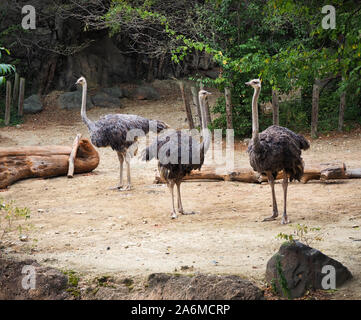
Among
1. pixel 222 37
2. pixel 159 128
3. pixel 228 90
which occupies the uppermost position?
pixel 222 37

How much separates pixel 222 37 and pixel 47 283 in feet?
35.9

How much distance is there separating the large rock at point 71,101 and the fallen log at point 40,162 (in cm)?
900

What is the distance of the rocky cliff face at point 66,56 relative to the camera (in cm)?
2055

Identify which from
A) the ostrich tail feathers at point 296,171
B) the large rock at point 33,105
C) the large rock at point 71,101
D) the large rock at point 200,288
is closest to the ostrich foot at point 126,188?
the ostrich tail feathers at point 296,171

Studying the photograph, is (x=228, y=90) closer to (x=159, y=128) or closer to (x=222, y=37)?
(x=222, y=37)

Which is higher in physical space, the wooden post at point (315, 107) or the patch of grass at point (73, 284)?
the wooden post at point (315, 107)

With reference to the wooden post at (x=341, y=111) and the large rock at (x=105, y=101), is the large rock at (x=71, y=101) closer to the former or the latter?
the large rock at (x=105, y=101)

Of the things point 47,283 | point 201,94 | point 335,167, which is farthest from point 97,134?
point 47,283

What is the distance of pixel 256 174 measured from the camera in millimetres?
9789

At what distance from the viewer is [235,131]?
49.1 feet

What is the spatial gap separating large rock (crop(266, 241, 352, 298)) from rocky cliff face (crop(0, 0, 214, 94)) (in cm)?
1562

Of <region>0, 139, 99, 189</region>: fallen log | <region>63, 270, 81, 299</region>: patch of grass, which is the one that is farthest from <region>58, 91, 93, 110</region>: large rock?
<region>63, 270, 81, 299</region>: patch of grass

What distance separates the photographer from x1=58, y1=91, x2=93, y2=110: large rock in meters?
20.4

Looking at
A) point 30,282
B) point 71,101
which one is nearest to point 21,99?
point 71,101
